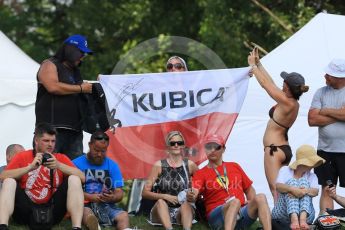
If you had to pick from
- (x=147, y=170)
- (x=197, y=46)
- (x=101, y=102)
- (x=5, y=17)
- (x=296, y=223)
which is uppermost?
(x=5, y=17)

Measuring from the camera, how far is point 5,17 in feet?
72.6

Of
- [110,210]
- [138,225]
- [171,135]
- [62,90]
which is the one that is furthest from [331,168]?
[62,90]

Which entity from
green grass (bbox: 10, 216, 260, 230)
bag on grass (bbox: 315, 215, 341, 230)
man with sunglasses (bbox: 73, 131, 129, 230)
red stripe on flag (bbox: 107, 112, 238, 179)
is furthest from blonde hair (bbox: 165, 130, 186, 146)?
bag on grass (bbox: 315, 215, 341, 230)

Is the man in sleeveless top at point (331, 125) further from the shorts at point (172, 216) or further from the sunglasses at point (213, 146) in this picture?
the shorts at point (172, 216)

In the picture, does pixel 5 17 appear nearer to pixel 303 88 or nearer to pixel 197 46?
pixel 197 46

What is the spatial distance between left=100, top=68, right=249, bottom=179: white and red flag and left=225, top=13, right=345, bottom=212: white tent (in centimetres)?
127

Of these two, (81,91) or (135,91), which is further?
(135,91)

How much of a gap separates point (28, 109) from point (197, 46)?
2.24 m

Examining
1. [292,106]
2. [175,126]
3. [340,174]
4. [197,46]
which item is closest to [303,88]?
[292,106]

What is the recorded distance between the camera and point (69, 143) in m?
9.45

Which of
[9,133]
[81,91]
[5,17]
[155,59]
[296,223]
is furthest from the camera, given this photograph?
[5,17]

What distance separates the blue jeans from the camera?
30.5 feet

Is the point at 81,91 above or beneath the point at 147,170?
above

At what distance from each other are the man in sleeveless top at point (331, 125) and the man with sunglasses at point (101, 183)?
1914 mm
